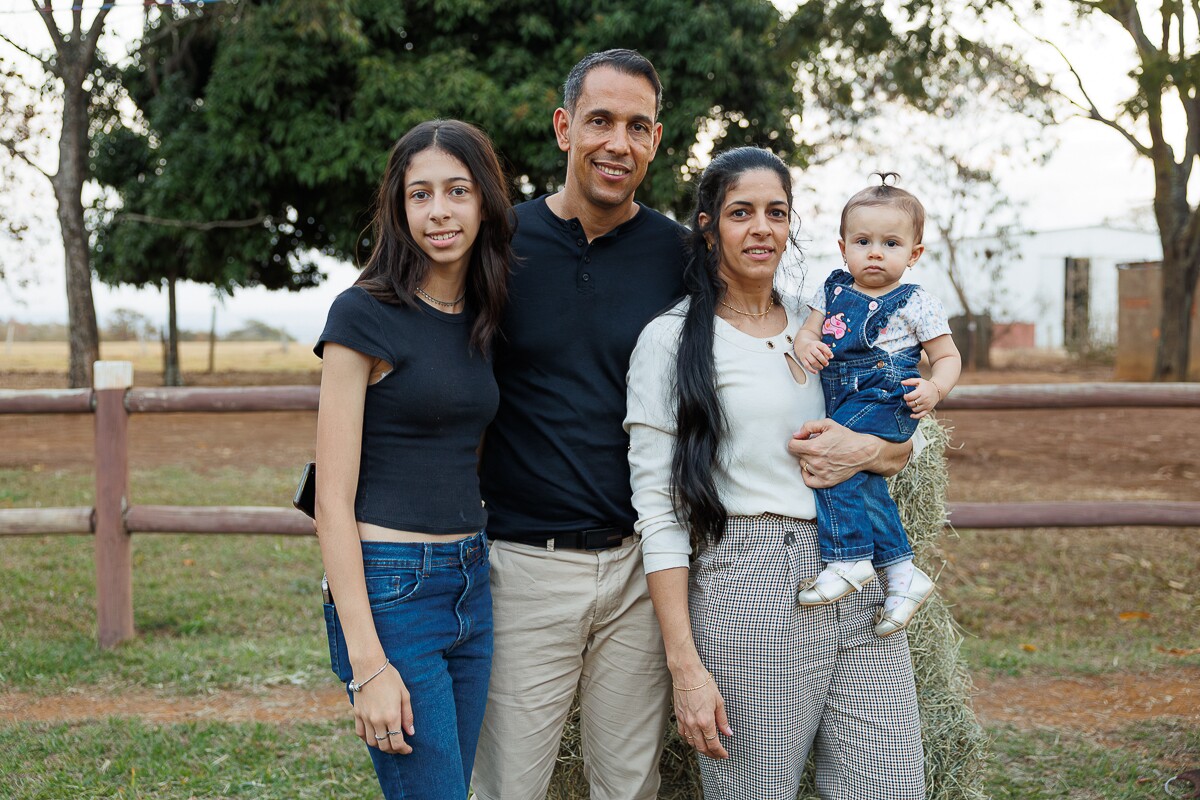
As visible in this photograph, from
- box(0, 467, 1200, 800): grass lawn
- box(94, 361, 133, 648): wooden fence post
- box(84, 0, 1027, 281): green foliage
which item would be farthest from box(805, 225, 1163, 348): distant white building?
box(94, 361, 133, 648): wooden fence post

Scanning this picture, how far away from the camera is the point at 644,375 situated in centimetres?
222

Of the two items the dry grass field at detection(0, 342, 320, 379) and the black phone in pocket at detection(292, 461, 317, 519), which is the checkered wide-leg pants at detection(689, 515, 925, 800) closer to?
the black phone in pocket at detection(292, 461, 317, 519)

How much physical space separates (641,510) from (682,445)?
17 cm

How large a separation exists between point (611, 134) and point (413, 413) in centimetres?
87

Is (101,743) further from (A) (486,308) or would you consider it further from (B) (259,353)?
(B) (259,353)

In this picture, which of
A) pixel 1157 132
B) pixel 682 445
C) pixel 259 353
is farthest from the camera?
pixel 259 353

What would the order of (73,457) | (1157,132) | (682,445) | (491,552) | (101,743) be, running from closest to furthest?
(682,445) → (491,552) → (101,743) → (73,457) → (1157,132)

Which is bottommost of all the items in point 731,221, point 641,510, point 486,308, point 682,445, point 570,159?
point 641,510

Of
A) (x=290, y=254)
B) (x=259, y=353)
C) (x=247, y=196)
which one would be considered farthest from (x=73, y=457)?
A: (x=259, y=353)

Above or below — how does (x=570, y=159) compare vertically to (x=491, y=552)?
above

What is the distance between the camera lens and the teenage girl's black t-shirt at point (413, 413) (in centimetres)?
197

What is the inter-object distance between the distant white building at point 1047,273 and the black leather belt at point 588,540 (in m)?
15.3

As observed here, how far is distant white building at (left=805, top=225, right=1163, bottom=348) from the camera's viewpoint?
871 inches

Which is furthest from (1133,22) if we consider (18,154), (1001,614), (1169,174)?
(18,154)
